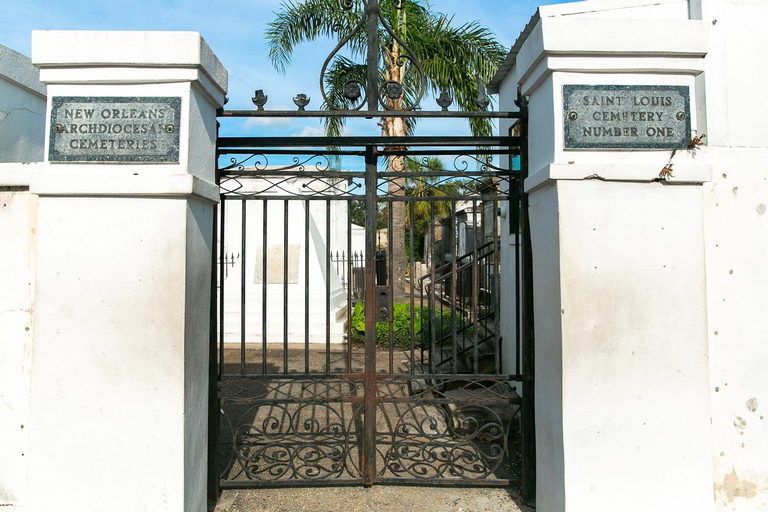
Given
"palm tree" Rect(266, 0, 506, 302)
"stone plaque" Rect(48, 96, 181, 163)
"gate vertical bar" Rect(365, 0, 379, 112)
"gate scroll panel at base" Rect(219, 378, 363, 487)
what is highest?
"palm tree" Rect(266, 0, 506, 302)

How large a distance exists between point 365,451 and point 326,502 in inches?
17.4

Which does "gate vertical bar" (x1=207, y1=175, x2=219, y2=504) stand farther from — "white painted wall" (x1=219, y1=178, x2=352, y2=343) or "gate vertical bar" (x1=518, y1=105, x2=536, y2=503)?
"white painted wall" (x1=219, y1=178, x2=352, y2=343)

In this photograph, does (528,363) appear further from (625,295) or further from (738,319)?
(738,319)

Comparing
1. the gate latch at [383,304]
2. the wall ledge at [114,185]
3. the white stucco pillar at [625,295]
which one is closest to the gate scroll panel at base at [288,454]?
the gate latch at [383,304]

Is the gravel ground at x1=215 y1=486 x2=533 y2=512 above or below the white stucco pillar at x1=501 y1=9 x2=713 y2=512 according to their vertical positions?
below

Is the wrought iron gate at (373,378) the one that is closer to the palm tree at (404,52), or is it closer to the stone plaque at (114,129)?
the stone plaque at (114,129)

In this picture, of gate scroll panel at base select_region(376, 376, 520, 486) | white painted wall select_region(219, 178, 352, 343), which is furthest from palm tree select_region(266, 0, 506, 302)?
gate scroll panel at base select_region(376, 376, 520, 486)

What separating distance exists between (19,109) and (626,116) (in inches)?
182

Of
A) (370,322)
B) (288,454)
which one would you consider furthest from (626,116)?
(288,454)

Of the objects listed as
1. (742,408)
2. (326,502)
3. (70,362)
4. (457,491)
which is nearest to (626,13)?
(742,408)

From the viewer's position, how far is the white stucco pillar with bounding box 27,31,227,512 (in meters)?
2.94

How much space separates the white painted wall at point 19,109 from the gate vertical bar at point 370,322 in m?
2.89

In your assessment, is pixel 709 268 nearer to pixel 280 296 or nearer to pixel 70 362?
pixel 70 362

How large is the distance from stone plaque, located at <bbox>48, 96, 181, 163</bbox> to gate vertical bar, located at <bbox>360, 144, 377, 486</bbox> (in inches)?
54.0
